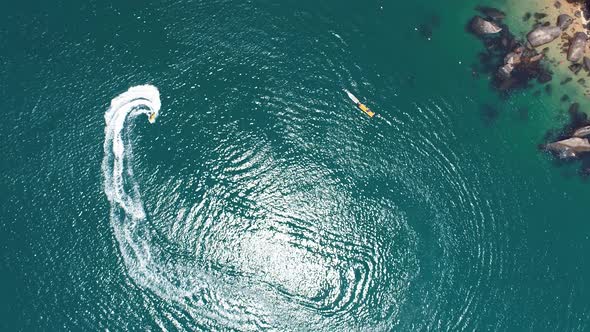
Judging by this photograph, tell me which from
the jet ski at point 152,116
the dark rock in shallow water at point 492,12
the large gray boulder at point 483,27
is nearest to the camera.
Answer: the jet ski at point 152,116

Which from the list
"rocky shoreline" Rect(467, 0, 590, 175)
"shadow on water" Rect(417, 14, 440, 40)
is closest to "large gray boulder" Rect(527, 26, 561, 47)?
"rocky shoreline" Rect(467, 0, 590, 175)

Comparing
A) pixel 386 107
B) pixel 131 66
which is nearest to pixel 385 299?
pixel 386 107

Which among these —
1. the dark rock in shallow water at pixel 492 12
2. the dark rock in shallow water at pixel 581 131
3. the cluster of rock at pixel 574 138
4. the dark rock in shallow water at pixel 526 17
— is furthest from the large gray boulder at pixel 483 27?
the dark rock in shallow water at pixel 581 131

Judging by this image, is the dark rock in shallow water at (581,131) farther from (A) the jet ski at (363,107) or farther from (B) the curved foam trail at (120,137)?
(B) the curved foam trail at (120,137)

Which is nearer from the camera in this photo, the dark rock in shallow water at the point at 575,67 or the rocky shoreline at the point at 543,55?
the rocky shoreline at the point at 543,55

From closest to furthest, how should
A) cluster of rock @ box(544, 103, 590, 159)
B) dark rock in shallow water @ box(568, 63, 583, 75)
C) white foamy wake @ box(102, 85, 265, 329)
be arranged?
white foamy wake @ box(102, 85, 265, 329), cluster of rock @ box(544, 103, 590, 159), dark rock in shallow water @ box(568, 63, 583, 75)

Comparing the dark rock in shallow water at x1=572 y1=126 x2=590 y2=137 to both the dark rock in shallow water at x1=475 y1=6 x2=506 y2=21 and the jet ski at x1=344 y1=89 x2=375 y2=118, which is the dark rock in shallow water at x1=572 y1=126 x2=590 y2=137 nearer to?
the dark rock in shallow water at x1=475 y1=6 x2=506 y2=21

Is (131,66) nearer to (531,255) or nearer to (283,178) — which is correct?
(283,178)

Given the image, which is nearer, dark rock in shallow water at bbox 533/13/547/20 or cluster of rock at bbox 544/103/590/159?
cluster of rock at bbox 544/103/590/159
